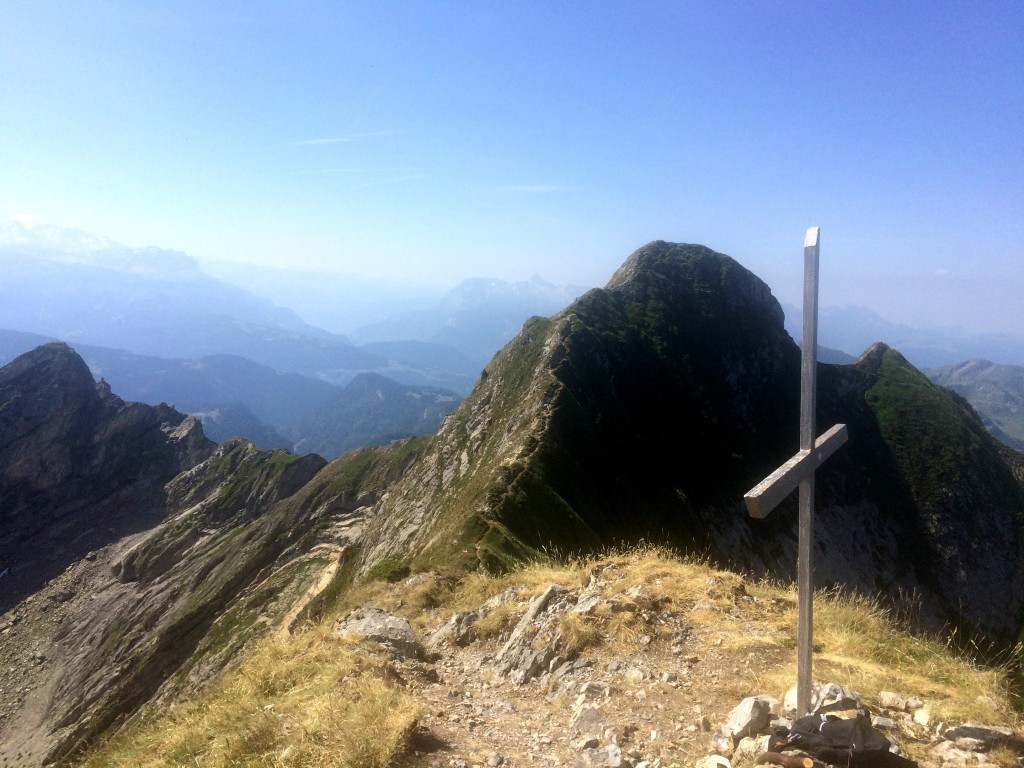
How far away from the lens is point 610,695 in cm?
914

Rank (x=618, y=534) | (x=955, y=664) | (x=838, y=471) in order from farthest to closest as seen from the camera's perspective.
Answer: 1. (x=838, y=471)
2. (x=618, y=534)
3. (x=955, y=664)

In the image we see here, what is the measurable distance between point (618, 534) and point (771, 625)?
28.6 m

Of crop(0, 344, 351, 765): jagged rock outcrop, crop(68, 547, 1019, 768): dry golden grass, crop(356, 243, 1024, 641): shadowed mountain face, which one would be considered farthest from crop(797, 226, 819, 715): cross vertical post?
crop(0, 344, 351, 765): jagged rock outcrop

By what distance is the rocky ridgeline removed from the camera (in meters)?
7.14

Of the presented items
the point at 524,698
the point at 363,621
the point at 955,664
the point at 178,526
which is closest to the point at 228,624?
the point at 178,526

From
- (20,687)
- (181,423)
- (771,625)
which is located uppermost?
A: (771,625)

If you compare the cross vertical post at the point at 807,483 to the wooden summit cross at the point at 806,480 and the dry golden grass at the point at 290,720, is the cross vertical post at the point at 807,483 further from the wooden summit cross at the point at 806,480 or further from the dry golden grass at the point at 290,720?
the dry golden grass at the point at 290,720

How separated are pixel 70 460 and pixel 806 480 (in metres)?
127

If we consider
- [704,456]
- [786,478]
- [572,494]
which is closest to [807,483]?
[786,478]

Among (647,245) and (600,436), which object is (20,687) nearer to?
(600,436)

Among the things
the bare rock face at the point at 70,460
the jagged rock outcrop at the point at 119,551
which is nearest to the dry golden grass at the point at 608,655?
the jagged rock outcrop at the point at 119,551

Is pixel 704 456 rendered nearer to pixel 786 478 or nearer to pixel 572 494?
pixel 572 494

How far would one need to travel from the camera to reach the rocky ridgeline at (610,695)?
714 cm

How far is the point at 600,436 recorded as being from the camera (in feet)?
158
